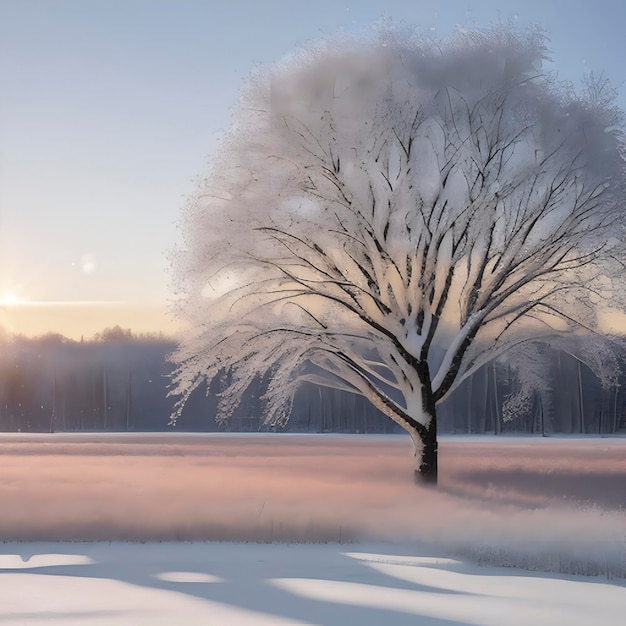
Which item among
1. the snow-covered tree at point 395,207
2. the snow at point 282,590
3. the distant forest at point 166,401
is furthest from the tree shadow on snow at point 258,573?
the distant forest at point 166,401

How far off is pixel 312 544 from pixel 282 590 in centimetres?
435

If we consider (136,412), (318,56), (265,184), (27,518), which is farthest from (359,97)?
(136,412)

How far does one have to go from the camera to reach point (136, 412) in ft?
274

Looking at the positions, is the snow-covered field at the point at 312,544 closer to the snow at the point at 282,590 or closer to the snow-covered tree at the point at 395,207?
the snow at the point at 282,590

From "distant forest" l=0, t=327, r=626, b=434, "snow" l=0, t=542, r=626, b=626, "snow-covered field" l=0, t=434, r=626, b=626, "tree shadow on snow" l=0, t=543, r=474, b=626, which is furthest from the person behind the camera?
"distant forest" l=0, t=327, r=626, b=434

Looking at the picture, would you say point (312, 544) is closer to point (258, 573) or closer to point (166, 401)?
point (258, 573)

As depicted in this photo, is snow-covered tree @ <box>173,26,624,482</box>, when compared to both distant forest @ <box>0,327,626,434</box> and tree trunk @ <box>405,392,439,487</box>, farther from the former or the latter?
distant forest @ <box>0,327,626,434</box>

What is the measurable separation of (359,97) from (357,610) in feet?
37.9

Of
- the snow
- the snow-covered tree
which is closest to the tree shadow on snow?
the snow

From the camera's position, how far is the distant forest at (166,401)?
219 feet

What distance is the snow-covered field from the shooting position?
8312 millimetres

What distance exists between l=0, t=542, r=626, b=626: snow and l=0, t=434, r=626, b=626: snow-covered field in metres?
0.03

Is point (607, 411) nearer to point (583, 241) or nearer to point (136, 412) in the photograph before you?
point (136, 412)

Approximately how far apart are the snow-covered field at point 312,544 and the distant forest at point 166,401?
134 feet
